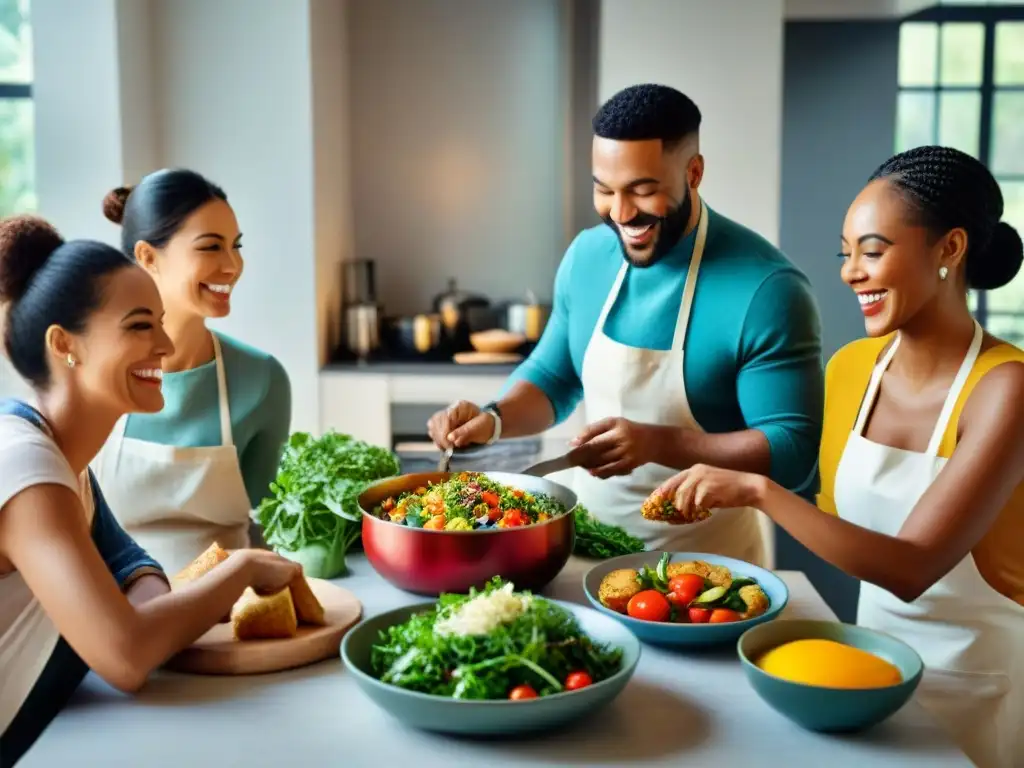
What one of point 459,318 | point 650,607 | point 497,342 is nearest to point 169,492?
point 650,607

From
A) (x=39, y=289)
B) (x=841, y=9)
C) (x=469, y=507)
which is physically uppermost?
(x=841, y=9)

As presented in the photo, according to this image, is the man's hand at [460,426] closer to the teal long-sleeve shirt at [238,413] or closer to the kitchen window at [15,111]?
the teal long-sleeve shirt at [238,413]

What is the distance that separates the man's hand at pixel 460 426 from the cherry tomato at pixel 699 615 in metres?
0.69

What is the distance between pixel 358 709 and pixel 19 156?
334 centimetres

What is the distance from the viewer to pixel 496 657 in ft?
4.52

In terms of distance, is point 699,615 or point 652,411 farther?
point 652,411

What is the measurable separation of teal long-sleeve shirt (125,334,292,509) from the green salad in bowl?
0.95 meters

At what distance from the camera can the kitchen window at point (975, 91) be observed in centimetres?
497

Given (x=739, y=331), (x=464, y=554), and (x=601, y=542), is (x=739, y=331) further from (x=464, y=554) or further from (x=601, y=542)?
(x=464, y=554)

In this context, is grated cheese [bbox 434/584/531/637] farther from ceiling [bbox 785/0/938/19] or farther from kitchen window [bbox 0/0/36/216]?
ceiling [bbox 785/0/938/19]

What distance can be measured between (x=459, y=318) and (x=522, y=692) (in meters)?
3.32

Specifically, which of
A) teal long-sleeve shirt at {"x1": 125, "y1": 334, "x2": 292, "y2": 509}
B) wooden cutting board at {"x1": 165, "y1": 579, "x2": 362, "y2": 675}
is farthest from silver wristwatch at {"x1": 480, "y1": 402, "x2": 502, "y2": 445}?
wooden cutting board at {"x1": 165, "y1": 579, "x2": 362, "y2": 675}

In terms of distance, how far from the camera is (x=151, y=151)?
4.16 meters

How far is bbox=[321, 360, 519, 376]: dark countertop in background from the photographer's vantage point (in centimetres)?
421
